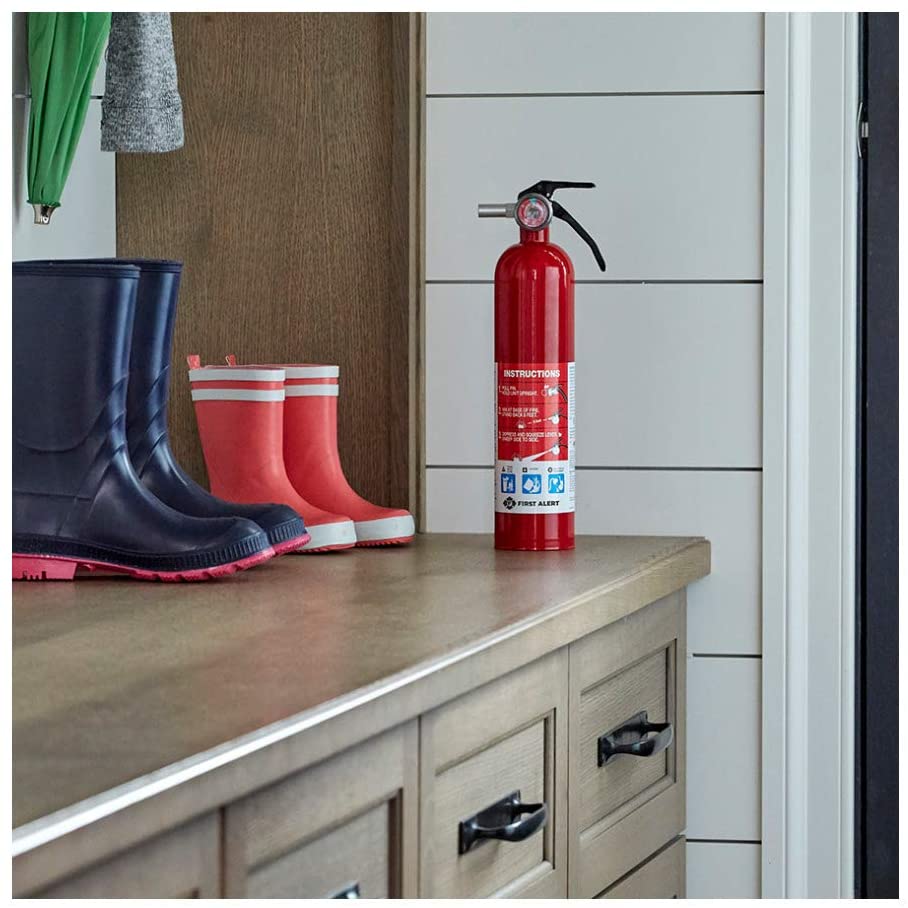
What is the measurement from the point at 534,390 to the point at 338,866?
69cm

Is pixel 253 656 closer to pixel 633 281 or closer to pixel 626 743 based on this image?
pixel 626 743

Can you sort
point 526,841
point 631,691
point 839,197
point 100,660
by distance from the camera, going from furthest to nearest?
1. point 839,197
2. point 631,691
3. point 526,841
4. point 100,660

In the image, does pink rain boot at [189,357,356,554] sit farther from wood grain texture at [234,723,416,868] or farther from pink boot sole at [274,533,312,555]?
wood grain texture at [234,723,416,868]

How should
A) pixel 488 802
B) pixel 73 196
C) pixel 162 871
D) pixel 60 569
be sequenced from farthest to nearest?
1. pixel 73 196
2. pixel 60 569
3. pixel 488 802
4. pixel 162 871

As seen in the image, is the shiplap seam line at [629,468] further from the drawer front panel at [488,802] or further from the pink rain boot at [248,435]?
the drawer front panel at [488,802]

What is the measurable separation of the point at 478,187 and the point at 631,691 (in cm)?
65

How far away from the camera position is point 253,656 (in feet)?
2.69

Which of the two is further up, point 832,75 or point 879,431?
point 832,75

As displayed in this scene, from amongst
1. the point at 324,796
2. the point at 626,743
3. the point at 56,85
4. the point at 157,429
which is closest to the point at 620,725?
the point at 626,743

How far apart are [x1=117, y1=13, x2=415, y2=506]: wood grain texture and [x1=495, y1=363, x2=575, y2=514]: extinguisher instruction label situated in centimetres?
31

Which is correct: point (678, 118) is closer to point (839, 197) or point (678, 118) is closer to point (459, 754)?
point (839, 197)

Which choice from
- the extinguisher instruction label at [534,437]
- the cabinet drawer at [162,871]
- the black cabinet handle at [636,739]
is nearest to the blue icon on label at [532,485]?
the extinguisher instruction label at [534,437]

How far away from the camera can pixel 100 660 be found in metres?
0.80
